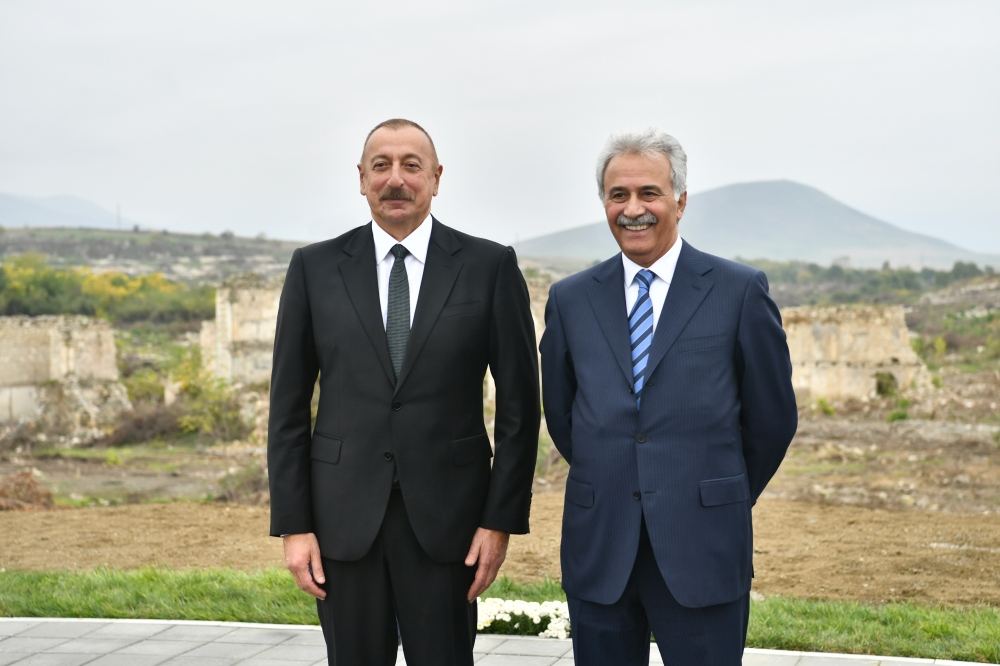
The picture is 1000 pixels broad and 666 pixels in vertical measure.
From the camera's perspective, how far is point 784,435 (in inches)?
137

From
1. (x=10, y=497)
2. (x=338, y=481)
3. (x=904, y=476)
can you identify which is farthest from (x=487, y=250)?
(x=904, y=476)

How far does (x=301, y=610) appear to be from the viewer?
670 centimetres

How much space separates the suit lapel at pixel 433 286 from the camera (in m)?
3.56

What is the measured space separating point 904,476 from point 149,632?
1260cm

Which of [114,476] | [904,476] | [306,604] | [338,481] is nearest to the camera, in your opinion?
[338,481]

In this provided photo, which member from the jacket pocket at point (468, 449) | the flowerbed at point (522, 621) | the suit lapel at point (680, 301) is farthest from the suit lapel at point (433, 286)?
the flowerbed at point (522, 621)

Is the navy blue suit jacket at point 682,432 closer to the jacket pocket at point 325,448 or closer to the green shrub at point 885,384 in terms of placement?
the jacket pocket at point 325,448

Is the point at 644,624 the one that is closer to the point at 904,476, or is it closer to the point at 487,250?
the point at 487,250

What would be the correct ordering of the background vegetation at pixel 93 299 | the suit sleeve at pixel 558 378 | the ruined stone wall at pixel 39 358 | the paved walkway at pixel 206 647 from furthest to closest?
1. the background vegetation at pixel 93 299
2. the ruined stone wall at pixel 39 358
3. the paved walkway at pixel 206 647
4. the suit sleeve at pixel 558 378

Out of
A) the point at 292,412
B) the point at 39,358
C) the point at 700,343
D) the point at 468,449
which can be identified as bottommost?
the point at 39,358

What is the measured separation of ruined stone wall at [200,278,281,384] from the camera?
29.2m

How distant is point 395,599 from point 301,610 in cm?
328

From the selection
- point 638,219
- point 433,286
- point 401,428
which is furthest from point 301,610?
point 638,219

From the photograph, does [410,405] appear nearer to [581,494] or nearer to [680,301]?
[581,494]
